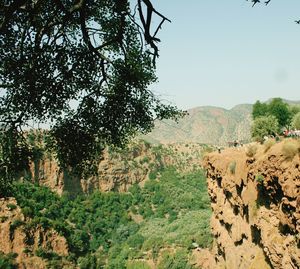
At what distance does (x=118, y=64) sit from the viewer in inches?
316

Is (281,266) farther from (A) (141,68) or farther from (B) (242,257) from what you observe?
(A) (141,68)

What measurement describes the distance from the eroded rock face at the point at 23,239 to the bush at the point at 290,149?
45.2 metres

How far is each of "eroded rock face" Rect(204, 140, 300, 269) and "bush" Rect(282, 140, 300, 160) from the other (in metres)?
0.18

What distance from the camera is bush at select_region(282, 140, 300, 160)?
49.0 ft

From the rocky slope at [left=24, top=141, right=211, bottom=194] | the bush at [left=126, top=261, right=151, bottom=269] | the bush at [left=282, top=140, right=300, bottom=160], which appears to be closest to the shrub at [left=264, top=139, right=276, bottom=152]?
the bush at [left=282, top=140, right=300, bottom=160]

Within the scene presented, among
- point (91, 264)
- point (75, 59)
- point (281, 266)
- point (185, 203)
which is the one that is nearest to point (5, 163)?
point (75, 59)

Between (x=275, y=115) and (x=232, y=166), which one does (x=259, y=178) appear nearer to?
(x=232, y=166)

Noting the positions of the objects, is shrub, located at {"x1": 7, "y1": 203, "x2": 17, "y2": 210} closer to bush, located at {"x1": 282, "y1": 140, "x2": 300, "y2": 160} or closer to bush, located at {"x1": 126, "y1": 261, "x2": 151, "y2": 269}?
bush, located at {"x1": 126, "y1": 261, "x2": 151, "y2": 269}

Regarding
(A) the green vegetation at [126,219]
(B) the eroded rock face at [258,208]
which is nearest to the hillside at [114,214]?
(A) the green vegetation at [126,219]

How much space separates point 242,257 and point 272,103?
1428 inches

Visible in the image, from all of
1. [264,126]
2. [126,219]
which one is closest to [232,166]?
[264,126]

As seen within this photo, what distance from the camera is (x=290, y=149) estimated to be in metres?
15.0

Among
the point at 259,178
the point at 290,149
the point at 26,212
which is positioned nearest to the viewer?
the point at 290,149

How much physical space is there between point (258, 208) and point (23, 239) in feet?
145
